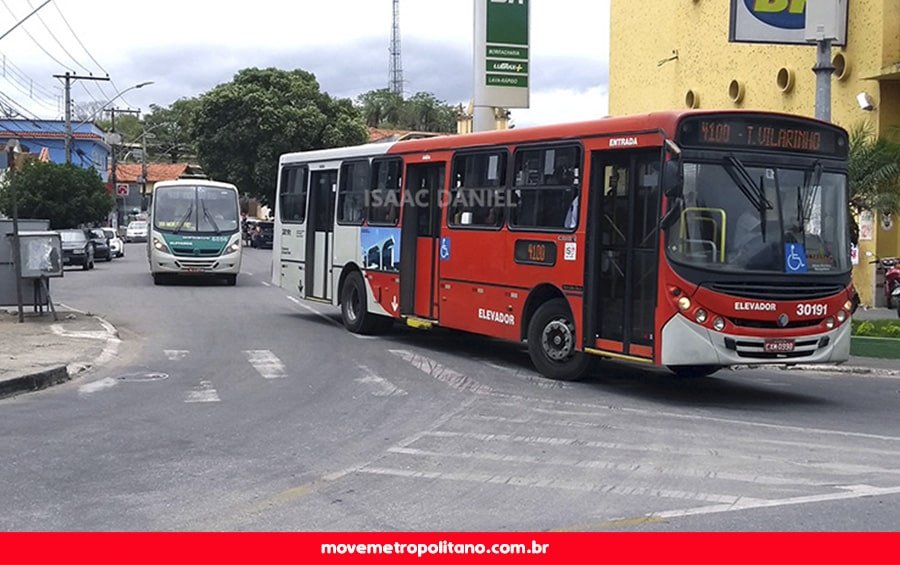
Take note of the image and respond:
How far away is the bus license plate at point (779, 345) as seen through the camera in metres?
11.2

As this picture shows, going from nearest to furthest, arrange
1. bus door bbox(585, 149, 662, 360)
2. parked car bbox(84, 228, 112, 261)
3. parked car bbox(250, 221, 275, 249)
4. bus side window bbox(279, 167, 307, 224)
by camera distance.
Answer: bus door bbox(585, 149, 662, 360)
bus side window bbox(279, 167, 307, 224)
parked car bbox(84, 228, 112, 261)
parked car bbox(250, 221, 275, 249)

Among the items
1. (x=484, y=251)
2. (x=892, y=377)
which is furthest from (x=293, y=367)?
(x=892, y=377)

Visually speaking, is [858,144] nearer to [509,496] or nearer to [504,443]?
[504,443]

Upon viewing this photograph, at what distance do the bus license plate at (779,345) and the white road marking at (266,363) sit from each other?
6.01 meters

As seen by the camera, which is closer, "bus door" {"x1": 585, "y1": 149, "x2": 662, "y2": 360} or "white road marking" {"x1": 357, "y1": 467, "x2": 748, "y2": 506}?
"white road marking" {"x1": 357, "y1": 467, "x2": 748, "y2": 506}

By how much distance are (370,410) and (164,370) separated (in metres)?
4.33

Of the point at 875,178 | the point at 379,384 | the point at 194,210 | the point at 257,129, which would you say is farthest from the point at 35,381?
the point at 257,129

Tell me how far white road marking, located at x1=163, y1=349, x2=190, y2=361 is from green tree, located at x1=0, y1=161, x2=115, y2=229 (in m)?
32.1

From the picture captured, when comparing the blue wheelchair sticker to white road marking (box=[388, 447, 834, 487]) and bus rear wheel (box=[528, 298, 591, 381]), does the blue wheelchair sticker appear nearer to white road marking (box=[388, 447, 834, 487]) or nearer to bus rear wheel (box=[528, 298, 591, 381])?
bus rear wheel (box=[528, 298, 591, 381])

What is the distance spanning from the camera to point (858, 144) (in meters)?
18.1

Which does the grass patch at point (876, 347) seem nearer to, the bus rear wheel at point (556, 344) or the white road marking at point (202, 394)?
the bus rear wheel at point (556, 344)

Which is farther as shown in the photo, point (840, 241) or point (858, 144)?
point (858, 144)

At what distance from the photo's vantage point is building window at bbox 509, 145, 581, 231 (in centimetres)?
1275

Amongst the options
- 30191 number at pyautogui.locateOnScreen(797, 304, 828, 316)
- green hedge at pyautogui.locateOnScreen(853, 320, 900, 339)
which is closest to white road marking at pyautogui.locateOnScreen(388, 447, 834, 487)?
30191 number at pyautogui.locateOnScreen(797, 304, 828, 316)
